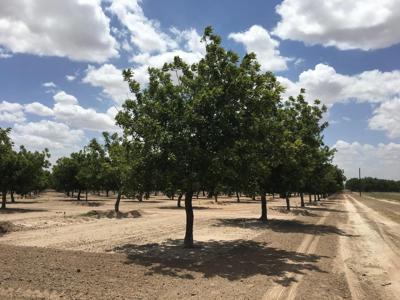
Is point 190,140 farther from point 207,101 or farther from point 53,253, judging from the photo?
point 53,253

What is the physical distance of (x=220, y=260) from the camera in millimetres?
13320

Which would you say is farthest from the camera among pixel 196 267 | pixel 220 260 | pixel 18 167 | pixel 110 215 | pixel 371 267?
pixel 18 167

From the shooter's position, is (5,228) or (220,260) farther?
(5,228)

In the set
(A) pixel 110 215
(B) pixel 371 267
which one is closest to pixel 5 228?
(A) pixel 110 215

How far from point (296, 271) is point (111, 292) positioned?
5367 mm

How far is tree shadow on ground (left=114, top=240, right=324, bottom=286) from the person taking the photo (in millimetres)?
11430

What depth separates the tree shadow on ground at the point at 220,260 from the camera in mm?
11430

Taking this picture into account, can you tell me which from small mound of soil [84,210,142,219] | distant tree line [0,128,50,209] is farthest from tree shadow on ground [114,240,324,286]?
distant tree line [0,128,50,209]

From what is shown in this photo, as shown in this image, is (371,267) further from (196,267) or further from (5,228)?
(5,228)

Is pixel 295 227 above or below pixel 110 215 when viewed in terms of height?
below

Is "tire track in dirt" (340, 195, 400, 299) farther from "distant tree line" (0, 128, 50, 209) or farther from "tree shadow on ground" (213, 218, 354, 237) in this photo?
"distant tree line" (0, 128, 50, 209)

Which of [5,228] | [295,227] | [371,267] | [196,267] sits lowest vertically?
[371,267]

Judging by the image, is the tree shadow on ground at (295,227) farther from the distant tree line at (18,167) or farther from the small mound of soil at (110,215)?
the distant tree line at (18,167)

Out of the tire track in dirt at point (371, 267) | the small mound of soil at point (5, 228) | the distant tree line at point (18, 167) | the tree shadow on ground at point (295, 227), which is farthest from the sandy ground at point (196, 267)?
the distant tree line at point (18, 167)
